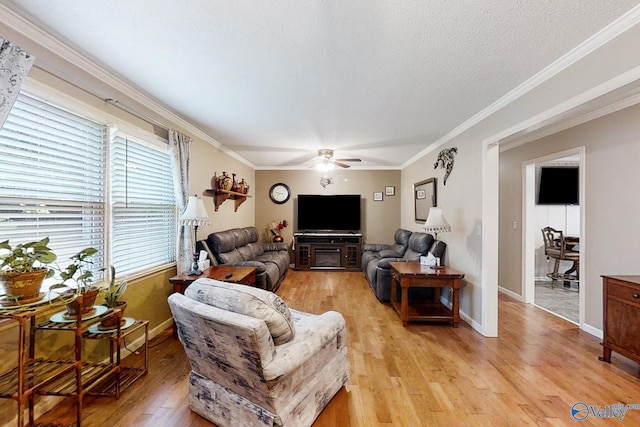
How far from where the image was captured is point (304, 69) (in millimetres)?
2100

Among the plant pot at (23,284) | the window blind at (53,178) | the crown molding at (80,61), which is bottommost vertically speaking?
the plant pot at (23,284)

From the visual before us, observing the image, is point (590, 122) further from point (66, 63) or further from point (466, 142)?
point (66, 63)

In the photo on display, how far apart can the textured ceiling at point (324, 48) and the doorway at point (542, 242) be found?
5.96 feet

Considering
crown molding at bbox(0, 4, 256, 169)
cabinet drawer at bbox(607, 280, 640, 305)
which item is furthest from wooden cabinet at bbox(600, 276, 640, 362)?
crown molding at bbox(0, 4, 256, 169)

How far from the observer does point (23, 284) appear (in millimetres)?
1456

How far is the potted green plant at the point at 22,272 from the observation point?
142cm

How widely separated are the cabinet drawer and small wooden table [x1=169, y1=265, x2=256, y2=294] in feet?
11.4

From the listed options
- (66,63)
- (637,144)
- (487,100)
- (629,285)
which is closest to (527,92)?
(487,100)

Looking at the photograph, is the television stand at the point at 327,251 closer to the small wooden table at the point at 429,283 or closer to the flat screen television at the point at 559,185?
the small wooden table at the point at 429,283

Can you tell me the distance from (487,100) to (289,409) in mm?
3138

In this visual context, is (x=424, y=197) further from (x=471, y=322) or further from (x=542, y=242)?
(x=542, y=242)

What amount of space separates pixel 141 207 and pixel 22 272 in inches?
55.5

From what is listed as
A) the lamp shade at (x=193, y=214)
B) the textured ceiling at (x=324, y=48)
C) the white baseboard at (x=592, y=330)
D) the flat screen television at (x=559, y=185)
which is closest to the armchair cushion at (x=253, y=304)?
the lamp shade at (x=193, y=214)

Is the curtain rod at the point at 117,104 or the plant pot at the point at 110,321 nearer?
the curtain rod at the point at 117,104
